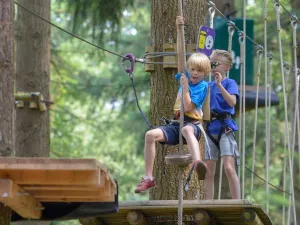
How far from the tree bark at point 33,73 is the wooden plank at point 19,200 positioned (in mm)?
6171

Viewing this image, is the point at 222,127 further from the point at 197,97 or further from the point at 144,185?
the point at 144,185

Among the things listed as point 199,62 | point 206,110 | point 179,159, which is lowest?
point 179,159

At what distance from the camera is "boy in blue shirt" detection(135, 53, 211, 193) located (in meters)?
6.55

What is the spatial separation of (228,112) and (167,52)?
68cm

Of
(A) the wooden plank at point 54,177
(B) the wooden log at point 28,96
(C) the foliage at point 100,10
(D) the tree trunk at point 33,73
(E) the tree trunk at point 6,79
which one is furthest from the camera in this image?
(C) the foliage at point 100,10

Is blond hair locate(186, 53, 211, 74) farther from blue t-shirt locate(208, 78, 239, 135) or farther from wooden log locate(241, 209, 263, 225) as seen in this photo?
wooden log locate(241, 209, 263, 225)

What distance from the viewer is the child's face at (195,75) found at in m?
6.75

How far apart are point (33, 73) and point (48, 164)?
7.19 meters

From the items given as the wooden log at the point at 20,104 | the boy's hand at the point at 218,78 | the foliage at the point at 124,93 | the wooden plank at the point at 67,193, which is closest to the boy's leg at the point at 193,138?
the boy's hand at the point at 218,78

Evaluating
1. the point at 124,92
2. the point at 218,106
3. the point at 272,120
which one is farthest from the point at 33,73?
the point at 272,120

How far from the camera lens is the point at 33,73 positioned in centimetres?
1168

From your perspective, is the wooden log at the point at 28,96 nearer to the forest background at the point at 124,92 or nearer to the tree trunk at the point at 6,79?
the forest background at the point at 124,92

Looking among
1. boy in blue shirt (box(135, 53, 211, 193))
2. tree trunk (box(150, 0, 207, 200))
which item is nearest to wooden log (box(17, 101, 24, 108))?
tree trunk (box(150, 0, 207, 200))

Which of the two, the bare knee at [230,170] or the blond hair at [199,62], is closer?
the blond hair at [199,62]
